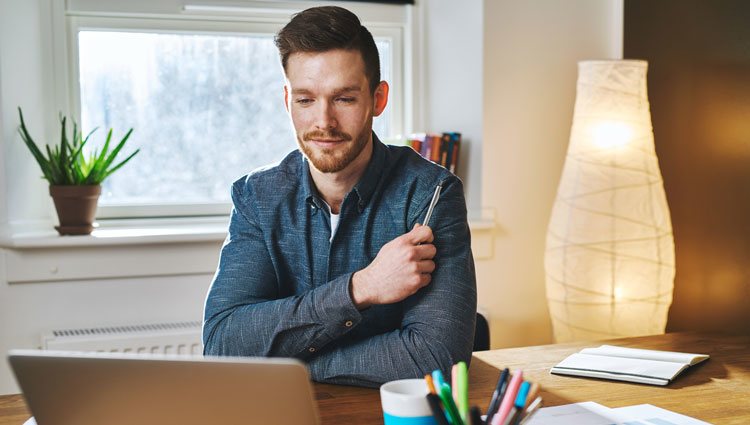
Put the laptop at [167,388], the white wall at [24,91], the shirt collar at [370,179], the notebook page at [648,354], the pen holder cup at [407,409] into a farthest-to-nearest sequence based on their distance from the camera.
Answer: the white wall at [24,91] < the shirt collar at [370,179] < the notebook page at [648,354] < the pen holder cup at [407,409] < the laptop at [167,388]

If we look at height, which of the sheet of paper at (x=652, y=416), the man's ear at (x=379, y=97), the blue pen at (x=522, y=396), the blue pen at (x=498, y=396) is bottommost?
the sheet of paper at (x=652, y=416)

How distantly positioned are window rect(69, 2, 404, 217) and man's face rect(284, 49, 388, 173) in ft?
5.17

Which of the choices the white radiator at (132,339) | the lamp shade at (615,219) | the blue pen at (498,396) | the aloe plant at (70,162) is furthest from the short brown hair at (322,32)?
the lamp shade at (615,219)

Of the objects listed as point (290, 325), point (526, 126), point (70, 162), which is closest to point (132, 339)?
point (70, 162)

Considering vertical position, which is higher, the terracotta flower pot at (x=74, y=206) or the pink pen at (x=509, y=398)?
the terracotta flower pot at (x=74, y=206)

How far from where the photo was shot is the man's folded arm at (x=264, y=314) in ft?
5.06

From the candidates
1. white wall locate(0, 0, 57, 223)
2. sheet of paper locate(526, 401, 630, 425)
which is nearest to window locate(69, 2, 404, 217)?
white wall locate(0, 0, 57, 223)

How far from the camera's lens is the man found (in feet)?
5.04

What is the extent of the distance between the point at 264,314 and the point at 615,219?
1.70 metres

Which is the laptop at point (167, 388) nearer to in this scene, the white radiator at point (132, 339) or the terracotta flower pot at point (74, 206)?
the white radiator at point (132, 339)

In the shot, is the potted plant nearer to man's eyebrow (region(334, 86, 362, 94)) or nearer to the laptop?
man's eyebrow (region(334, 86, 362, 94))

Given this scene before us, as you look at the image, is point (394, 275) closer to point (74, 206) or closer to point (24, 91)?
point (74, 206)

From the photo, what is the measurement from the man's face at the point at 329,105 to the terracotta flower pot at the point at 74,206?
1319mm

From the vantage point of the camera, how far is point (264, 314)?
5.18ft
